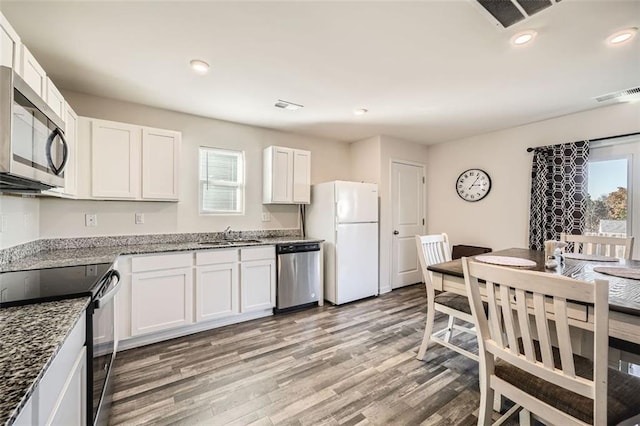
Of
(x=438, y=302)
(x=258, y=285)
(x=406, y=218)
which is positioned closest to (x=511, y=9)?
(x=438, y=302)

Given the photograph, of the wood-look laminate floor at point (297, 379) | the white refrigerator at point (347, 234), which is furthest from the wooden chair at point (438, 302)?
the white refrigerator at point (347, 234)

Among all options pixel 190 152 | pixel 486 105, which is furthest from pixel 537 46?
pixel 190 152

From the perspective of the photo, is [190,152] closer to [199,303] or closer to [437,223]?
[199,303]

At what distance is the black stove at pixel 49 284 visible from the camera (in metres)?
1.16

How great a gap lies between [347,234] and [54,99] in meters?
3.11

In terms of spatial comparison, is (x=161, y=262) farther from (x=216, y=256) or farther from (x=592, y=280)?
(x=592, y=280)

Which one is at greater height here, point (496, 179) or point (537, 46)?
point (537, 46)

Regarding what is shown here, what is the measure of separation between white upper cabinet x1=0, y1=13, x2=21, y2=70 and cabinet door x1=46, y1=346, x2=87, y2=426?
1439mm

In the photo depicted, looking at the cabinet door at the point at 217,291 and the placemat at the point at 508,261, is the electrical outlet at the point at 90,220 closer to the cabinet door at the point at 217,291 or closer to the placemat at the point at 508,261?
the cabinet door at the point at 217,291

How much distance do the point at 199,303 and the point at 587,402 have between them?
2.86 meters

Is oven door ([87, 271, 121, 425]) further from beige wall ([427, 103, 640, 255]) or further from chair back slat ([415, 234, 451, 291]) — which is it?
beige wall ([427, 103, 640, 255])

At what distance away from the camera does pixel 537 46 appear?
1.93 meters

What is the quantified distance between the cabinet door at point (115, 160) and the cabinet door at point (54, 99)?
1.45 feet

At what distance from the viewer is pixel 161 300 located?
101 inches
